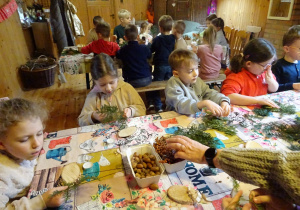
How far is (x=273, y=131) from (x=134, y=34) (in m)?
2.05

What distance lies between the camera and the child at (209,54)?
2.90 metres

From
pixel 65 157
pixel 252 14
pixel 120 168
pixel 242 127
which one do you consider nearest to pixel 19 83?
pixel 65 157

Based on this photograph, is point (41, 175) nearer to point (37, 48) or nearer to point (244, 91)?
point (244, 91)

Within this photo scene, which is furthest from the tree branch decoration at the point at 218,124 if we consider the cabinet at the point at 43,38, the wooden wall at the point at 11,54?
the cabinet at the point at 43,38

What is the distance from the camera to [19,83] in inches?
154

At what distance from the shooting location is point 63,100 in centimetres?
370

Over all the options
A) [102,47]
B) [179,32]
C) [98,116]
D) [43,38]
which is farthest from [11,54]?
[98,116]

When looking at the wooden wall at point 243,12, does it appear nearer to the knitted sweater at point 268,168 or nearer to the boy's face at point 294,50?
the boy's face at point 294,50

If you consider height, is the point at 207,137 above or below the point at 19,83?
above

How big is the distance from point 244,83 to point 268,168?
122 cm

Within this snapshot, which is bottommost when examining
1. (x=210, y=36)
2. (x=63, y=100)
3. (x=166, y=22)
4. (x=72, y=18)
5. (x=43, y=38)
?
(x=63, y=100)

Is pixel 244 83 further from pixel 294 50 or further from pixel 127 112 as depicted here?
pixel 127 112

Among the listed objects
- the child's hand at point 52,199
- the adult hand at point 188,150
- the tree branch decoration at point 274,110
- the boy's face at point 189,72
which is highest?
the boy's face at point 189,72

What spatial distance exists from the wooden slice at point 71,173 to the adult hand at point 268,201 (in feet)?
2.32
